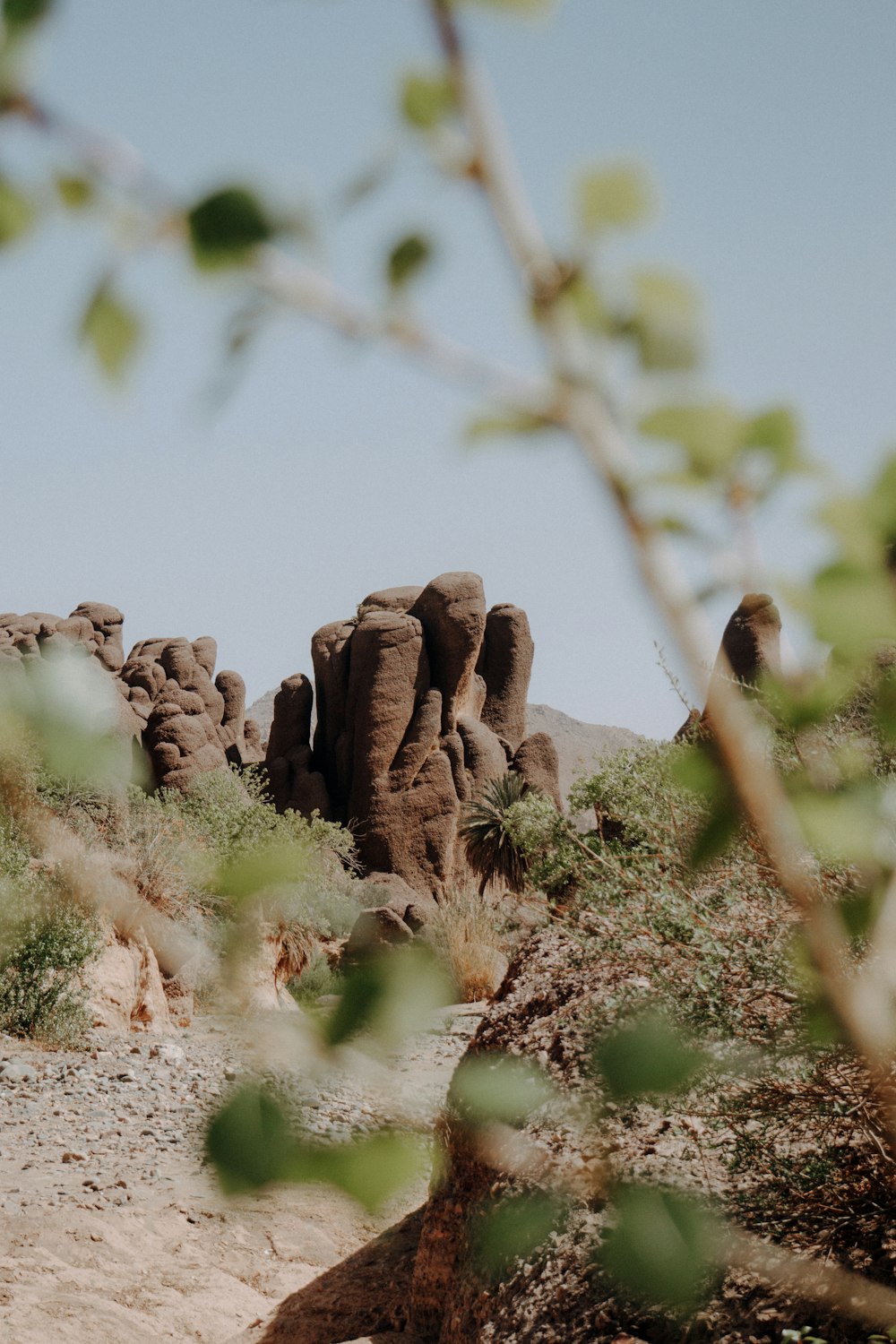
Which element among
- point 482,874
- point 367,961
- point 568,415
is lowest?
point 367,961

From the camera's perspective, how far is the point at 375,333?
13.8 inches

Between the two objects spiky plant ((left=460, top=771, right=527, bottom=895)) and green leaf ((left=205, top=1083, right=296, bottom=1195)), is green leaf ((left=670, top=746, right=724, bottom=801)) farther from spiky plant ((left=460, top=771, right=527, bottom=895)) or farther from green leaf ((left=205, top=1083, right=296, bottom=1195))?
spiky plant ((left=460, top=771, right=527, bottom=895))

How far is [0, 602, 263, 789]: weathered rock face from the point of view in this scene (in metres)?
29.5

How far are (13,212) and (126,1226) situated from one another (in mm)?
6702

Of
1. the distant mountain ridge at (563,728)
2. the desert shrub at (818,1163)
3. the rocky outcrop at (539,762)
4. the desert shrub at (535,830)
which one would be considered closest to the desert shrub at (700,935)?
the desert shrub at (818,1163)

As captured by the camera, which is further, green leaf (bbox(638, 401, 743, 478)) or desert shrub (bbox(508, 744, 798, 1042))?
desert shrub (bbox(508, 744, 798, 1042))

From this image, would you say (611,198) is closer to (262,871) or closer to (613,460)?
(613,460)

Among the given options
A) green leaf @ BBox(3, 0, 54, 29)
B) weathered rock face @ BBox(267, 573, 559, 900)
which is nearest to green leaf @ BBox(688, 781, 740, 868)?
green leaf @ BBox(3, 0, 54, 29)

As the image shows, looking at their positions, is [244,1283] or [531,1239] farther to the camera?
[244,1283]

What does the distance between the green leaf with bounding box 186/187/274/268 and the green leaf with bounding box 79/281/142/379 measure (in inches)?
2.5

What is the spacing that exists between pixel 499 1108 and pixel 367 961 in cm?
9

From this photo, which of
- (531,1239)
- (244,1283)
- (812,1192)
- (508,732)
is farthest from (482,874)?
(531,1239)

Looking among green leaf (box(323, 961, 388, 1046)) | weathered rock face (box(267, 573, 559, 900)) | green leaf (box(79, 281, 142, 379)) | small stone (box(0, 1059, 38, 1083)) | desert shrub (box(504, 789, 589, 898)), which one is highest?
weathered rock face (box(267, 573, 559, 900))

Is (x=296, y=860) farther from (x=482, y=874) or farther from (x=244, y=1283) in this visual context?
(x=482, y=874)
